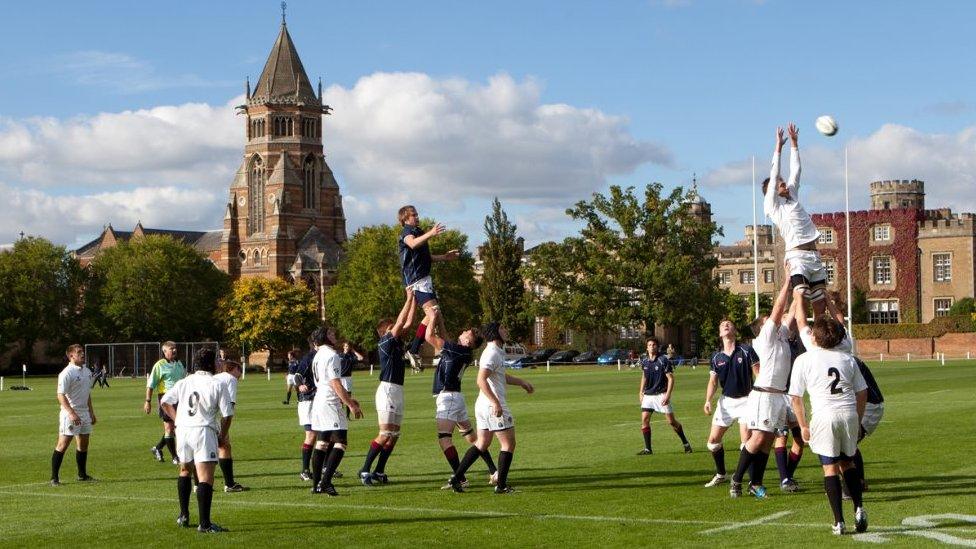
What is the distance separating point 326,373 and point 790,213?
611cm

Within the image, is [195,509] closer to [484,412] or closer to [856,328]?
[484,412]

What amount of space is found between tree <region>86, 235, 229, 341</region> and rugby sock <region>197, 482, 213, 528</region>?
101115mm

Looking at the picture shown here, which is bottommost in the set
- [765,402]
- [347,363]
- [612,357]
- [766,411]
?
[612,357]

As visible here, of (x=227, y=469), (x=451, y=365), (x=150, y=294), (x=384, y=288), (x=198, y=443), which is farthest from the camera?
(x=384, y=288)

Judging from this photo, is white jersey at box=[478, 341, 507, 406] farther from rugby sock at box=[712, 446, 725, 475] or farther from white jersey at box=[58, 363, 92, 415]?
white jersey at box=[58, 363, 92, 415]

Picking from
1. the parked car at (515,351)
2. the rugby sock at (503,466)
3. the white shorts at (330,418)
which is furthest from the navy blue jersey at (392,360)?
the parked car at (515,351)

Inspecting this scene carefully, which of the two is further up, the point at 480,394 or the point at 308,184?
the point at 308,184

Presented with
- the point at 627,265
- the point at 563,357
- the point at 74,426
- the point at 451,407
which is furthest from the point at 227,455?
the point at 563,357

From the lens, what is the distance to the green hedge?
93.1m

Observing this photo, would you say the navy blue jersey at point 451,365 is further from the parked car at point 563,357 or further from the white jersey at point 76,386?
the parked car at point 563,357

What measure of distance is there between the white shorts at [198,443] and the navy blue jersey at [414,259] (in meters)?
4.38

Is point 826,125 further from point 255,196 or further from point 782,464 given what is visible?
point 255,196

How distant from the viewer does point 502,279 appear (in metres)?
108

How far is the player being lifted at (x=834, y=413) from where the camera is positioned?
12242 mm
